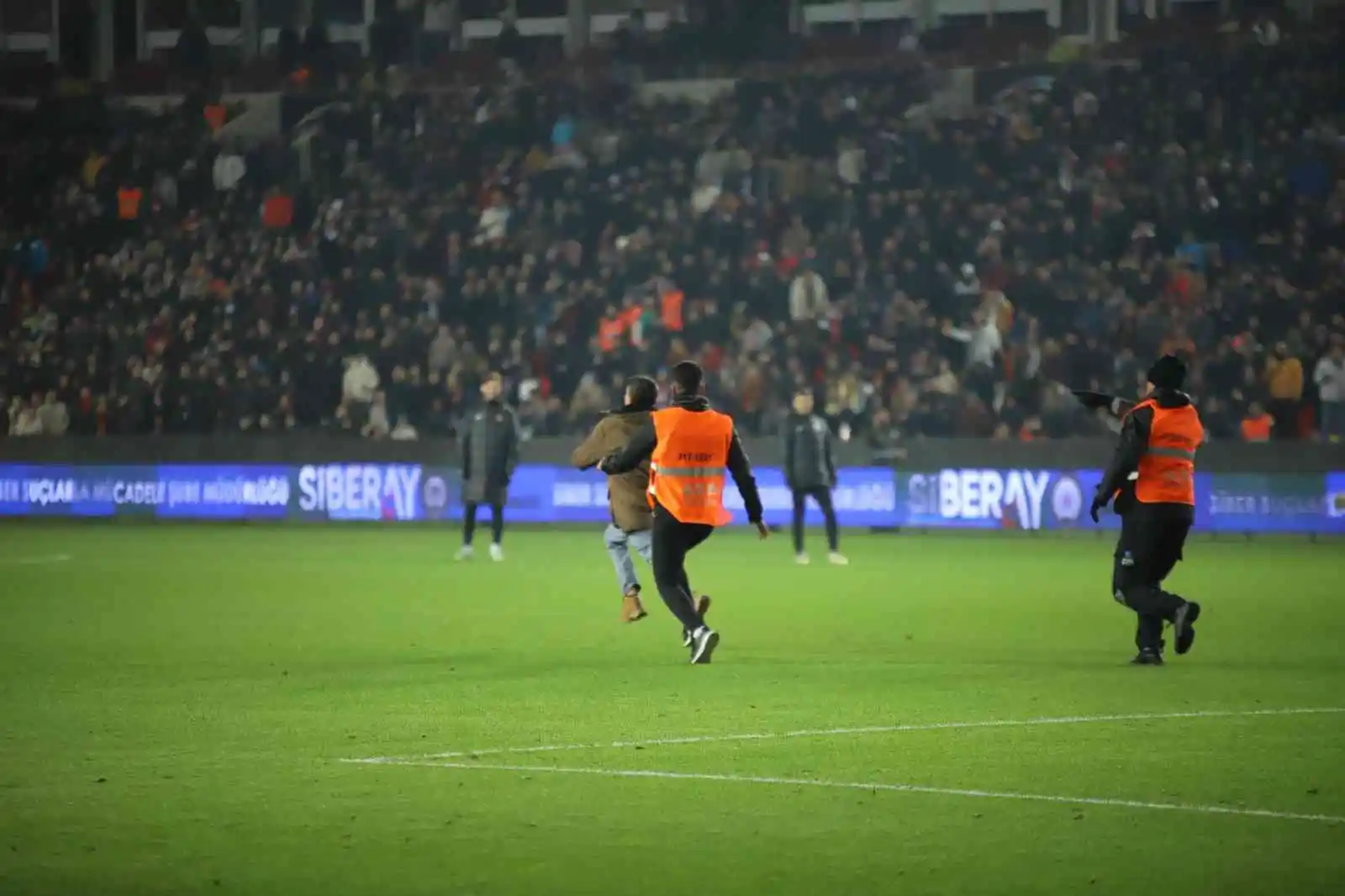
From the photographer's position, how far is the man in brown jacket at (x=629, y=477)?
17.3 m

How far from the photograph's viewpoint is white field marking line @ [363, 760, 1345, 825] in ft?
29.8

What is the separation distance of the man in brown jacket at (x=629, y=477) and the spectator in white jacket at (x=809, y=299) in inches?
738

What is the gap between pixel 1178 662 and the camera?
15523mm

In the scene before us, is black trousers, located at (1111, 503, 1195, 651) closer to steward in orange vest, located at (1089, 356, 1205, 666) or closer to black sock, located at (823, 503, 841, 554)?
steward in orange vest, located at (1089, 356, 1205, 666)

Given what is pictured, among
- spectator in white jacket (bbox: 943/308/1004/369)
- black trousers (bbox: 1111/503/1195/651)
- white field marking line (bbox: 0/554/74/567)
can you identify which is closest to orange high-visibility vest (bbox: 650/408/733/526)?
black trousers (bbox: 1111/503/1195/651)

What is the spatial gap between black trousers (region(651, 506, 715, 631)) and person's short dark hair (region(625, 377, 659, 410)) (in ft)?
6.33

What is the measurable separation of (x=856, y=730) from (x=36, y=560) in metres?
17.6

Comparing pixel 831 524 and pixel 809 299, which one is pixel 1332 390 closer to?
pixel 809 299

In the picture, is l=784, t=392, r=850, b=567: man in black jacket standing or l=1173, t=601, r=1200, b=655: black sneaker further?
l=784, t=392, r=850, b=567: man in black jacket standing

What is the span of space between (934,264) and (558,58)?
11775 mm

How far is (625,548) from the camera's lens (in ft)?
60.2

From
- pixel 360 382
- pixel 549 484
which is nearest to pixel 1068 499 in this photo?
pixel 549 484

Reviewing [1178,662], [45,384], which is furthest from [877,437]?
[1178,662]

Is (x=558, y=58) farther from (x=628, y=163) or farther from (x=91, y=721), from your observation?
(x=91, y=721)
